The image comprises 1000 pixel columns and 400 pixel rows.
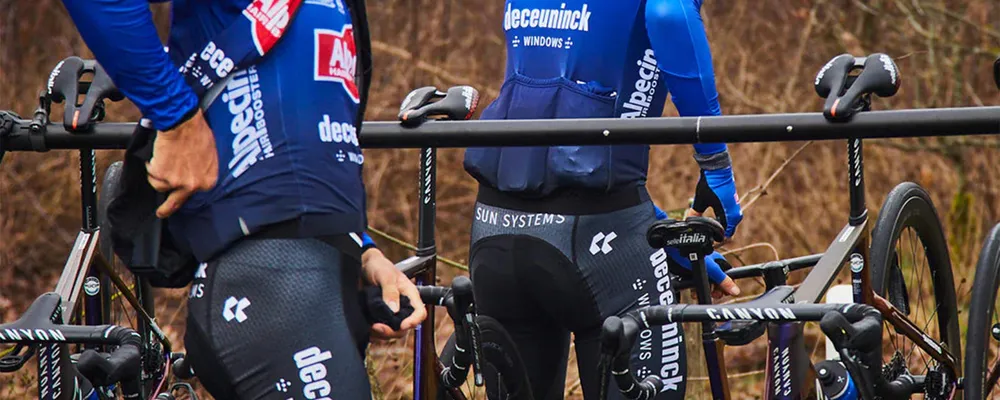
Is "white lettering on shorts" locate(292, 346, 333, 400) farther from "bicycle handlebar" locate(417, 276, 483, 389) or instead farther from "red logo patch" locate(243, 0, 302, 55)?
"bicycle handlebar" locate(417, 276, 483, 389)

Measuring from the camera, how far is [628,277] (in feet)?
14.1

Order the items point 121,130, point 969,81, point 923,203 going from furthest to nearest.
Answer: point 969,81
point 923,203
point 121,130

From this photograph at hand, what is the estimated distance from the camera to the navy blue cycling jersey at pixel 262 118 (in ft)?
9.57

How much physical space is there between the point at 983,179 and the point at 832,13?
147 centimetres

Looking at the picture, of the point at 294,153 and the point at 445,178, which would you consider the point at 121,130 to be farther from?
the point at 445,178

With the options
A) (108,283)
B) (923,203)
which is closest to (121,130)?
(108,283)

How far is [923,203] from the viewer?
5016mm

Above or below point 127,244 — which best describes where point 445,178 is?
below

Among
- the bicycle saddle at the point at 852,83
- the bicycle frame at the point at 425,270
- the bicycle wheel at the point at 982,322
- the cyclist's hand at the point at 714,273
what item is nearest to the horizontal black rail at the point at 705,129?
the bicycle saddle at the point at 852,83

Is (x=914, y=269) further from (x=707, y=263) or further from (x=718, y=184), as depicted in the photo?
(x=718, y=184)

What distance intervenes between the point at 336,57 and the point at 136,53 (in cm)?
40

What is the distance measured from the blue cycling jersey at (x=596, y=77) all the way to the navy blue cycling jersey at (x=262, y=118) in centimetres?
128

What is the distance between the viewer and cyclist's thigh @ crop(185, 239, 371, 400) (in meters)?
2.97

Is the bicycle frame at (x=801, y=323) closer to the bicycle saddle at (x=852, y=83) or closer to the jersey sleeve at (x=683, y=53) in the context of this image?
the bicycle saddle at (x=852, y=83)
